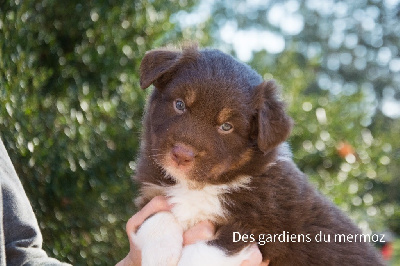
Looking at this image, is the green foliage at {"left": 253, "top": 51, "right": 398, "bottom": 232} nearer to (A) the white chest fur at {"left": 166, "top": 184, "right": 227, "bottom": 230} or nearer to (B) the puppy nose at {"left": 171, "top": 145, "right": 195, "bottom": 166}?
(A) the white chest fur at {"left": 166, "top": 184, "right": 227, "bottom": 230}

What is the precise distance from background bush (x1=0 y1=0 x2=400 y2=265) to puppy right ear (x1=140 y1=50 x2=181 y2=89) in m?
1.00

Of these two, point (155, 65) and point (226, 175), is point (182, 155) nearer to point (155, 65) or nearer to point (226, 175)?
point (226, 175)

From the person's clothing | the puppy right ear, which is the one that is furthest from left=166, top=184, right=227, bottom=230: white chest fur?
the person's clothing

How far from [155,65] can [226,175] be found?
2.79 ft

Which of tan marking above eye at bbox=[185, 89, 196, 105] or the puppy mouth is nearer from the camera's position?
the puppy mouth

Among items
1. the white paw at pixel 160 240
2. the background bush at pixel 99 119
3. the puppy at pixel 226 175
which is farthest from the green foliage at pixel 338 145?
the white paw at pixel 160 240

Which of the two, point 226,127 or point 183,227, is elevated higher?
point 226,127

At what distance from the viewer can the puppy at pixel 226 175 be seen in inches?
123

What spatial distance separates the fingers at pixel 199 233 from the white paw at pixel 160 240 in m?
0.04

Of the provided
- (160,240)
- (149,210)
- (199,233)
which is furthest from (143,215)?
(199,233)

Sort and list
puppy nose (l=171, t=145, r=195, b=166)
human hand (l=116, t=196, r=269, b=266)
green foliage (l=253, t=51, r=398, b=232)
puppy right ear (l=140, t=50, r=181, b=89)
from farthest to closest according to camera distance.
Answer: green foliage (l=253, t=51, r=398, b=232)
puppy right ear (l=140, t=50, r=181, b=89)
human hand (l=116, t=196, r=269, b=266)
puppy nose (l=171, t=145, r=195, b=166)

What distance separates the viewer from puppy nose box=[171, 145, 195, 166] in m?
3.04

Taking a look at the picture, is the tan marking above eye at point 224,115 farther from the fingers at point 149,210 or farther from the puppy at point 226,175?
the fingers at point 149,210

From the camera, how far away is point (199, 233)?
3207mm
